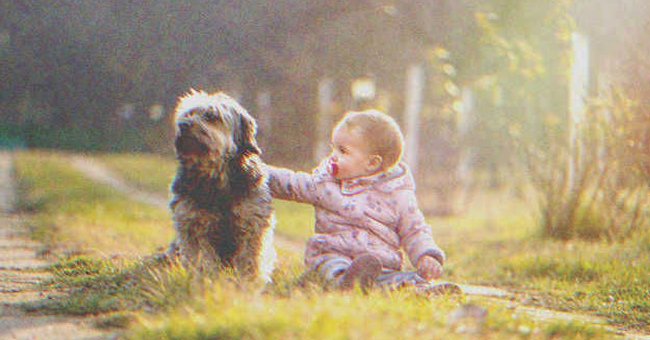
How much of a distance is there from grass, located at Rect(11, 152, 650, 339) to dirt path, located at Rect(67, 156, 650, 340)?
0.52 ft

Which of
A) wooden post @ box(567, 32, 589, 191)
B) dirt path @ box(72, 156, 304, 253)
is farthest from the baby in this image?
wooden post @ box(567, 32, 589, 191)

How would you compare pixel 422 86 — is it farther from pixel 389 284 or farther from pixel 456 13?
pixel 389 284

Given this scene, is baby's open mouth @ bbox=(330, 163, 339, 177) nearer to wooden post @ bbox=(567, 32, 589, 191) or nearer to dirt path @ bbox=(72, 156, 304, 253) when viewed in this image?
dirt path @ bbox=(72, 156, 304, 253)

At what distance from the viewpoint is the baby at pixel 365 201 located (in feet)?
16.0

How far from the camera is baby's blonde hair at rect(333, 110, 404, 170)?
15.9 ft

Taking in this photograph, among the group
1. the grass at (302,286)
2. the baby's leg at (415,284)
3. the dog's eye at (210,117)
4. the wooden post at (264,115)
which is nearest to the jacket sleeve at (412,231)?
the baby's leg at (415,284)

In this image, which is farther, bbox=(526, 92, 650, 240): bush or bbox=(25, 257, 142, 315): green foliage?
bbox=(526, 92, 650, 240): bush

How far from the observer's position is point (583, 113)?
30.8 feet

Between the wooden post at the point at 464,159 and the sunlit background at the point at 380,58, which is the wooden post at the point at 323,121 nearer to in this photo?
the sunlit background at the point at 380,58

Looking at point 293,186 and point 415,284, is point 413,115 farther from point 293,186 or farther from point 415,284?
point 415,284

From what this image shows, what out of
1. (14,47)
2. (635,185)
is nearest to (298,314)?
(635,185)

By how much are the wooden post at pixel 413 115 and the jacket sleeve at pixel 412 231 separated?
9.67m

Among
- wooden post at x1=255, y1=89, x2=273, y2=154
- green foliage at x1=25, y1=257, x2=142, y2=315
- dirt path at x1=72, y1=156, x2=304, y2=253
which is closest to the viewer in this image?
green foliage at x1=25, y1=257, x2=142, y2=315

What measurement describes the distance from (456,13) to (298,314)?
7449 mm
